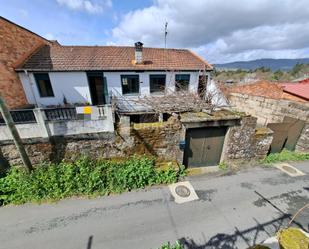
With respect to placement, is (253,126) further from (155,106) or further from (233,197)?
(155,106)

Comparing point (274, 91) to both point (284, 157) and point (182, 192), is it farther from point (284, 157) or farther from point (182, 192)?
point (182, 192)

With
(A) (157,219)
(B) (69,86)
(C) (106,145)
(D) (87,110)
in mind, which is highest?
(B) (69,86)

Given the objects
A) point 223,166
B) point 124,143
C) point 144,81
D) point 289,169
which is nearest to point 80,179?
point 124,143

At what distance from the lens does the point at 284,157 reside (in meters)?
7.96

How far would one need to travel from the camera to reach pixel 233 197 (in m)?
5.54

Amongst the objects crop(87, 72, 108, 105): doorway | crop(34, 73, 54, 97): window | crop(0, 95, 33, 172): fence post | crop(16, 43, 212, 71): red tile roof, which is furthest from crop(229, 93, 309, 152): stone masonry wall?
crop(34, 73, 54, 97): window

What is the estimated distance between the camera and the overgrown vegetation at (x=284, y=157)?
772 centimetres

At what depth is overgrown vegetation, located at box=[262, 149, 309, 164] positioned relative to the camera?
304 inches

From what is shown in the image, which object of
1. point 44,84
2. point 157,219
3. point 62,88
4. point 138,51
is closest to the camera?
point 157,219

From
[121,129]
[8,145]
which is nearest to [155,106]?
[121,129]

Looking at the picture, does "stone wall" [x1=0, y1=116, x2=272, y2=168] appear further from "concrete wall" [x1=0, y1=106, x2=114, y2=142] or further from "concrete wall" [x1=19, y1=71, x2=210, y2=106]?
"concrete wall" [x1=19, y1=71, x2=210, y2=106]

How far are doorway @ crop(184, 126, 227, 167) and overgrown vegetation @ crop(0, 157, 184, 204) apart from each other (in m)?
1.15

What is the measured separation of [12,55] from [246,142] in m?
14.6

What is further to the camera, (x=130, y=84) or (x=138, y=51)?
(x=130, y=84)
